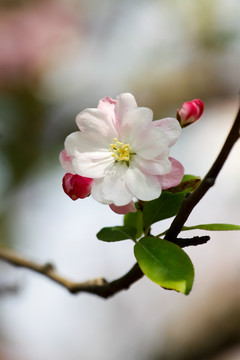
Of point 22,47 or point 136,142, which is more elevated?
point 136,142

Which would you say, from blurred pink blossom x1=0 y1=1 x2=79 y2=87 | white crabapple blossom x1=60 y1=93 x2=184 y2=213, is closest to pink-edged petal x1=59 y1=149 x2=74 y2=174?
white crabapple blossom x1=60 y1=93 x2=184 y2=213

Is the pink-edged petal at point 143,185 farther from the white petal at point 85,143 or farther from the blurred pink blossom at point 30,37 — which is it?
the blurred pink blossom at point 30,37

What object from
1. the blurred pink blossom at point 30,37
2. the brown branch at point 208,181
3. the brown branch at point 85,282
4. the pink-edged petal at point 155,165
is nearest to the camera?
the brown branch at point 208,181

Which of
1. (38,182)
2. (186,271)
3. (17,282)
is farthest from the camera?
(38,182)

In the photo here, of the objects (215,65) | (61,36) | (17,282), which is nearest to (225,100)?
(215,65)

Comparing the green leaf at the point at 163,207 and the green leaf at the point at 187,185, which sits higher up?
the green leaf at the point at 187,185

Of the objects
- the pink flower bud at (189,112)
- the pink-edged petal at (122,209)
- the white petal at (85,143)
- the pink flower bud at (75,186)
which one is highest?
the pink flower bud at (189,112)

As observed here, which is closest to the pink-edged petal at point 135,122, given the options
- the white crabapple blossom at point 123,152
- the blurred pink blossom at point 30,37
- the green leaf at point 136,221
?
the white crabapple blossom at point 123,152

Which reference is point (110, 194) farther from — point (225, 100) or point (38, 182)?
point (225, 100)
